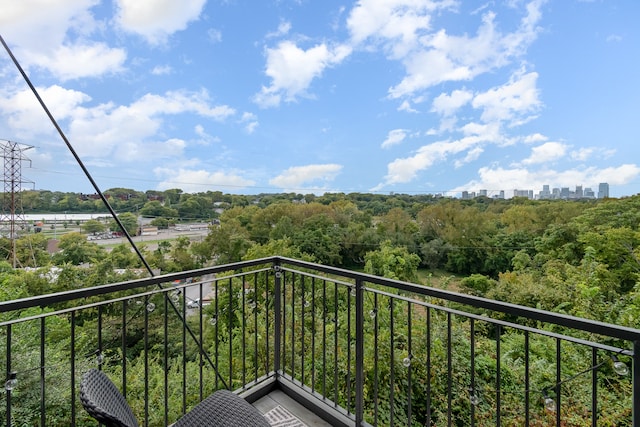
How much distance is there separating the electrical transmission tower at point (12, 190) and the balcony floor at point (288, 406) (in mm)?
8064

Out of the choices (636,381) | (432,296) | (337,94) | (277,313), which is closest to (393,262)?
(337,94)

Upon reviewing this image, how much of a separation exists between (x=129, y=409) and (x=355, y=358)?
122cm

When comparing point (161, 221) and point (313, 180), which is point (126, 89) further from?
point (313, 180)

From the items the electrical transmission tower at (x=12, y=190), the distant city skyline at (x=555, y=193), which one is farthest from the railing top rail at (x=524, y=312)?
the distant city skyline at (x=555, y=193)

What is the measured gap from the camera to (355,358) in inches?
74.4

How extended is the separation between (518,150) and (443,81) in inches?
214

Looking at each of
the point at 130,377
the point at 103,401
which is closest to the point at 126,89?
the point at 130,377

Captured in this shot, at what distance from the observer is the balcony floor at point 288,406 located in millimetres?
1931

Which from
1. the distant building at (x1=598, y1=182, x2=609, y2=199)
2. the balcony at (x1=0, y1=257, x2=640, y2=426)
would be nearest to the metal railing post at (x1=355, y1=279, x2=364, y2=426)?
the balcony at (x1=0, y1=257, x2=640, y2=426)

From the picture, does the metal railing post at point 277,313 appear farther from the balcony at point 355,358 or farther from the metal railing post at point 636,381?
the metal railing post at point 636,381

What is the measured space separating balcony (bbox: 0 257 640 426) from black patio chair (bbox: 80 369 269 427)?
0.45m

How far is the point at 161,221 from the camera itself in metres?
10.5

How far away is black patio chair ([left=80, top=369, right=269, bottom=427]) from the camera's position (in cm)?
80

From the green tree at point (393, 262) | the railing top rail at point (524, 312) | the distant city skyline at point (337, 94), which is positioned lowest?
the green tree at point (393, 262)
